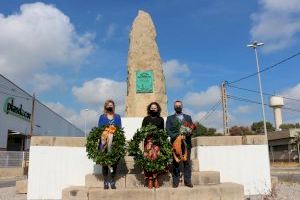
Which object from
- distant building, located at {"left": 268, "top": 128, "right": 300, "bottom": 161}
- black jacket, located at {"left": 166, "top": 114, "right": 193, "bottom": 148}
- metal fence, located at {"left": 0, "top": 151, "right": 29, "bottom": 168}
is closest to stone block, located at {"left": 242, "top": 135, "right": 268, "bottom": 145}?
black jacket, located at {"left": 166, "top": 114, "right": 193, "bottom": 148}

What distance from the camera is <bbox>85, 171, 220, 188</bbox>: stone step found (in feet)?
27.0

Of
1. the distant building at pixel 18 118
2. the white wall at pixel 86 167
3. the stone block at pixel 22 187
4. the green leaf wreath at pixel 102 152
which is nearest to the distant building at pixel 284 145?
the distant building at pixel 18 118

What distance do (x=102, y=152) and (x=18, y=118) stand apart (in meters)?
31.3

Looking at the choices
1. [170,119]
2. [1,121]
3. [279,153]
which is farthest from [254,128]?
[170,119]

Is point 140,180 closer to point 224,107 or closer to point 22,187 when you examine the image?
point 22,187

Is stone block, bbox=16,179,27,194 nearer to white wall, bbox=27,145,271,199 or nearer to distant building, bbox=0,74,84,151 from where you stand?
white wall, bbox=27,145,271,199

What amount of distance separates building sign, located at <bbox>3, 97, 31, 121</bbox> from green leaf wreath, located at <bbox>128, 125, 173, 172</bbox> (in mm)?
27705

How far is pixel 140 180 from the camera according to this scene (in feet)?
27.2

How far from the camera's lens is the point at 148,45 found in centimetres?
1391

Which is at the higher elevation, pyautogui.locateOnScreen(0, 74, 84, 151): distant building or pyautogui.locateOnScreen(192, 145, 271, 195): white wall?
pyautogui.locateOnScreen(0, 74, 84, 151): distant building

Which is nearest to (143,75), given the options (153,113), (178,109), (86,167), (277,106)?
(86,167)

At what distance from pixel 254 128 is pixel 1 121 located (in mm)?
58994

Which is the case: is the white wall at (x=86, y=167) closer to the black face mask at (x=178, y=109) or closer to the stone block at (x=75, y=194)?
the stone block at (x=75, y=194)

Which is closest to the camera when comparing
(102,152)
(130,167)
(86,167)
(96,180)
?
(102,152)
